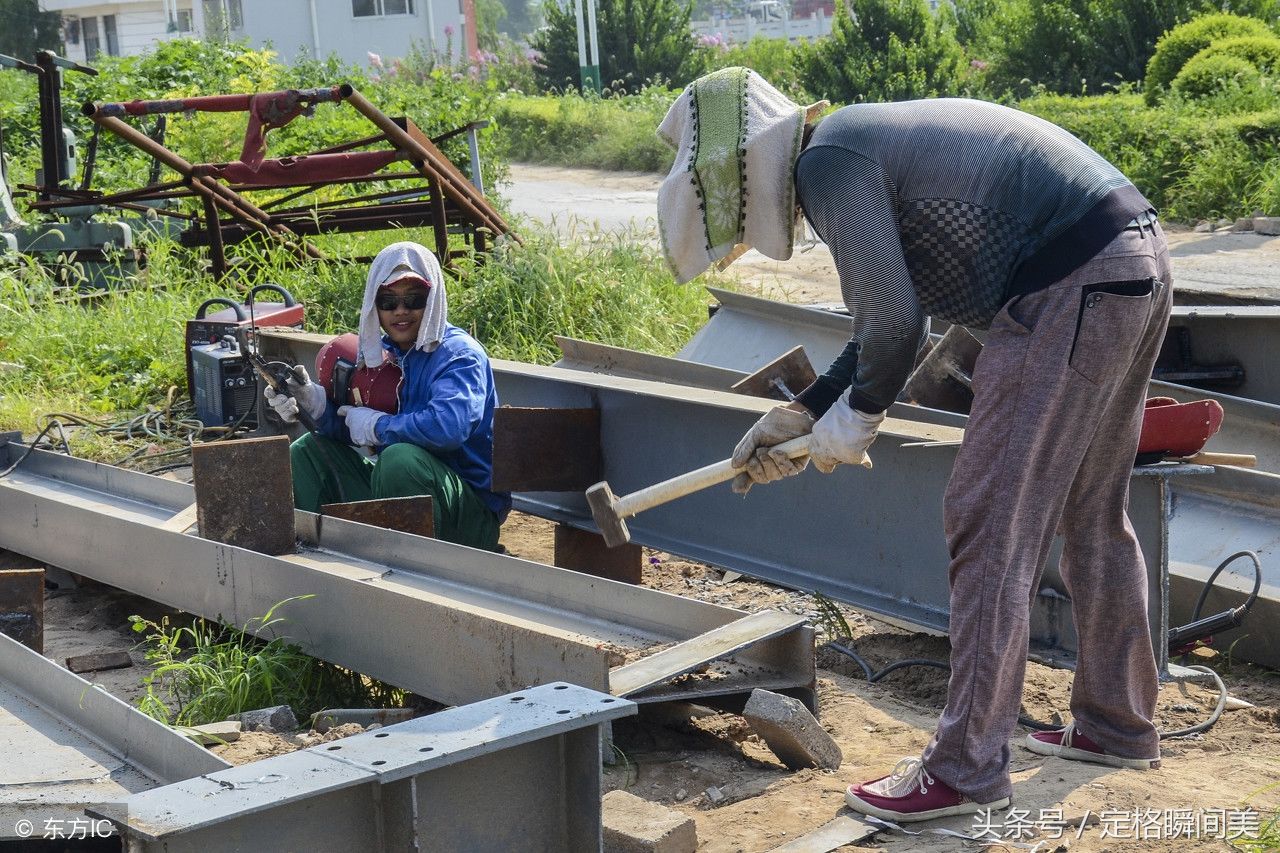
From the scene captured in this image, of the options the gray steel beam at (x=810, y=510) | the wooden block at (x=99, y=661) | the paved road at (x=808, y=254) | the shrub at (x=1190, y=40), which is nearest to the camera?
the gray steel beam at (x=810, y=510)

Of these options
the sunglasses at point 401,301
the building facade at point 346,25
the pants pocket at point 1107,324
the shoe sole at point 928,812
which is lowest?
the shoe sole at point 928,812

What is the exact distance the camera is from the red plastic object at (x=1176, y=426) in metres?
3.56

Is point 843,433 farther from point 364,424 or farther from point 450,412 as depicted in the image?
point 364,424

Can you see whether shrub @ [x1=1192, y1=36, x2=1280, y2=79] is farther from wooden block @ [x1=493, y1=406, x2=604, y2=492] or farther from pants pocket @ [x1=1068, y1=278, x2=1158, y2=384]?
pants pocket @ [x1=1068, y1=278, x2=1158, y2=384]

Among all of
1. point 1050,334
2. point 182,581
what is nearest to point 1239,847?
point 1050,334

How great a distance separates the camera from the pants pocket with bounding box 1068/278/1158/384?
2934 millimetres

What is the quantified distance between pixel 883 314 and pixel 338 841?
4.84 feet

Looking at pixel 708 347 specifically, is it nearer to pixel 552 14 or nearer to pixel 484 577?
pixel 484 577

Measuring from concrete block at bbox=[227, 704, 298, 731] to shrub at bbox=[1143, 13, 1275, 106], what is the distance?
57.1ft

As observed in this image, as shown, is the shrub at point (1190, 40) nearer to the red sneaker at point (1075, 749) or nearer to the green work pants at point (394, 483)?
the green work pants at point (394, 483)

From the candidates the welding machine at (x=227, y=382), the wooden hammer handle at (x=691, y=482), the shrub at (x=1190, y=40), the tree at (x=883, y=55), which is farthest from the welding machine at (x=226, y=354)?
the tree at (x=883, y=55)

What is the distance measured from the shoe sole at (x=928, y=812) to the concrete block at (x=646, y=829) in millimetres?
378

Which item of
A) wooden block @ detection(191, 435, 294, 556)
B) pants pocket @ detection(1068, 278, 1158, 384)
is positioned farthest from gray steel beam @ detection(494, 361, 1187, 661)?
wooden block @ detection(191, 435, 294, 556)

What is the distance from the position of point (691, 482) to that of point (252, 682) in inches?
60.0
